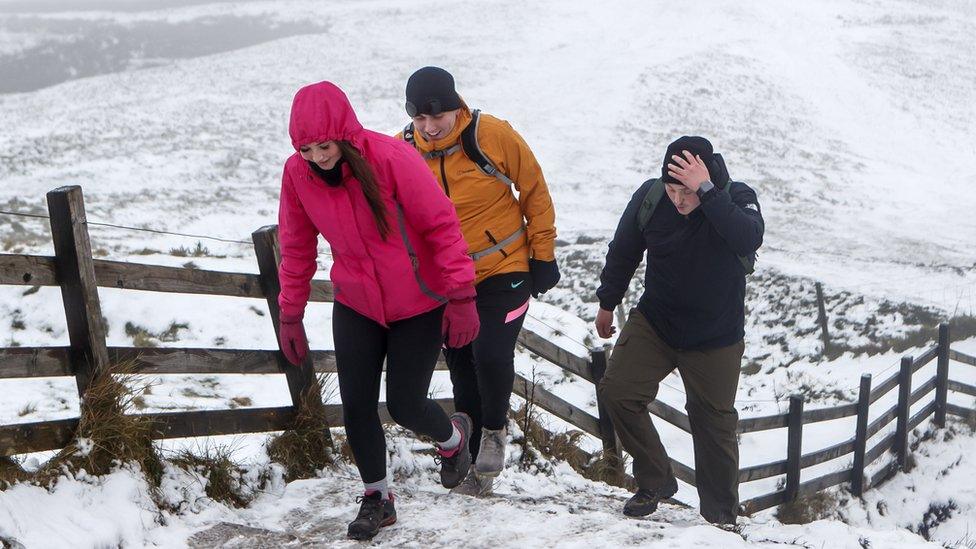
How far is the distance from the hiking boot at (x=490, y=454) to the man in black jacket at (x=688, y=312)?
0.64m

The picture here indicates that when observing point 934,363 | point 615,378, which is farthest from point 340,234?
point 934,363

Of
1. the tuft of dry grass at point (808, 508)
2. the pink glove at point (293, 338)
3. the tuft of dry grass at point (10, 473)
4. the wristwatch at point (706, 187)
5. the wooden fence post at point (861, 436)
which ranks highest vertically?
the wristwatch at point (706, 187)

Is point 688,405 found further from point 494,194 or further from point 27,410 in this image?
point 27,410

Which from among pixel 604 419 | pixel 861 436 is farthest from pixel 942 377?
pixel 604 419

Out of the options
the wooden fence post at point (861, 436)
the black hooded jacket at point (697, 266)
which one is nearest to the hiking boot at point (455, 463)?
the black hooded jacket at point (697, 266)

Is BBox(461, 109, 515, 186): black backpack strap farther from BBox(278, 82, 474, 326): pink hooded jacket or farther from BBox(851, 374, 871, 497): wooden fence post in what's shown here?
BBox(851, 374, 871, 497): wooden fence post

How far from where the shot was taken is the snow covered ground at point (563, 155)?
22.9 ft

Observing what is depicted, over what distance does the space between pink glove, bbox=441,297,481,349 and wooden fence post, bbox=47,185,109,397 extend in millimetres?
1617

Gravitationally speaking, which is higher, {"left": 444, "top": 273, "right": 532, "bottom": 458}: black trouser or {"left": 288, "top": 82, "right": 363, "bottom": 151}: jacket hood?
{"left": 288, "top": 82, "right": 363, "bottom": 151}: jacket hood

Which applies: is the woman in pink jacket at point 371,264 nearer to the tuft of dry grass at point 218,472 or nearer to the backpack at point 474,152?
the backpack at point 474,152

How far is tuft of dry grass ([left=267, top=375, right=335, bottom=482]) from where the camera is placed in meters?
4.91

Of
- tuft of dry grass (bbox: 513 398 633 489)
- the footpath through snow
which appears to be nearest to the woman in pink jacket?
the footpath through snow

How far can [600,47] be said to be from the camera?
37750 mm

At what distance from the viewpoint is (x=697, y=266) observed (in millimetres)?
4469
